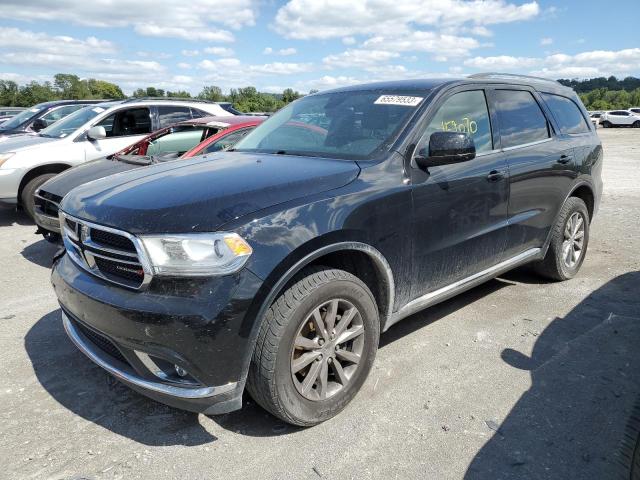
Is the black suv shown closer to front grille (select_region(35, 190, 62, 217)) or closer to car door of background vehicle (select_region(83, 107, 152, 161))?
front grille (select_region(35, 190, 62, 217))

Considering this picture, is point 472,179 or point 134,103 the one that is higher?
point 134,103

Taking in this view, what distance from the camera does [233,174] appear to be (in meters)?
2.93

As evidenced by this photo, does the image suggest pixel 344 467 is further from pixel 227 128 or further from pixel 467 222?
pixel 227 128

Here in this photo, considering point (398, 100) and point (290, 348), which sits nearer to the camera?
point (290, 348)

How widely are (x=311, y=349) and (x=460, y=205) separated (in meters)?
1.46

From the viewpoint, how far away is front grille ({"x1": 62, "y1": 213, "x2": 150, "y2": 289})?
2.41 metres

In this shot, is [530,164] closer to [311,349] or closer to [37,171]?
[311,349]

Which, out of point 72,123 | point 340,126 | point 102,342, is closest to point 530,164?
point 340,126

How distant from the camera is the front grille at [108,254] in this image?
241 cm

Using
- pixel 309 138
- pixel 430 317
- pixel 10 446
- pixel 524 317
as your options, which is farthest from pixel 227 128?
pixel 10 446

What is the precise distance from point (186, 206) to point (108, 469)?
1302 millimetres

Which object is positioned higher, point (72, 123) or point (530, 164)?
point (72, 123)

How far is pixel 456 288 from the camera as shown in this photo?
3.60m

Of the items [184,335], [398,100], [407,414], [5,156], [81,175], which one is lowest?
[407,414]
